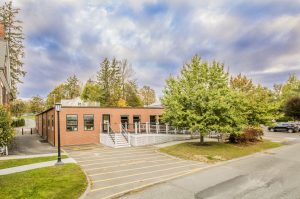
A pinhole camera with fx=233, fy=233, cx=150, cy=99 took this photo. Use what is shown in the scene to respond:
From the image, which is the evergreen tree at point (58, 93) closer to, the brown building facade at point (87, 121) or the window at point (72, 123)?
the brown building facade at point (87, 121)

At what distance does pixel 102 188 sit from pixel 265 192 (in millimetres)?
6683

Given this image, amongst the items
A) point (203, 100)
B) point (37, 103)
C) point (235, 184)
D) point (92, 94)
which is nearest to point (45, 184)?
point (235, 184)

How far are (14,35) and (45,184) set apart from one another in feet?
142

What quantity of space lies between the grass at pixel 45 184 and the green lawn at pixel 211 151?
28.1 feet

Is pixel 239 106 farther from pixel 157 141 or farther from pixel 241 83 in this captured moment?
pixel 241 83

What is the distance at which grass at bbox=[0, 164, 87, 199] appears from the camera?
879 centimetres

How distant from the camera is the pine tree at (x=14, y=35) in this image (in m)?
43.6

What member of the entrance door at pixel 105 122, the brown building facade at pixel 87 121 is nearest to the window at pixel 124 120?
the brown building facade at pixel 87 121

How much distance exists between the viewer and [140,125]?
26.1 m

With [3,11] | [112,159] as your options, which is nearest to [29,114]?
[3,11]

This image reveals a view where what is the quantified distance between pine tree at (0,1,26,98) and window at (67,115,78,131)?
85.4 ft

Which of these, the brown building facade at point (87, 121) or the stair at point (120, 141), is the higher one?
the brown building facade at point (87, 121)

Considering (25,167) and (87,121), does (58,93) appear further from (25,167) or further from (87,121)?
(25,167)

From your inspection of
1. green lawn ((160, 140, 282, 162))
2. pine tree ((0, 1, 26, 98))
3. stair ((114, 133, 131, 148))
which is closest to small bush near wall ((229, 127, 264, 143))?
green lawn ((160, 140, 282, 162))
